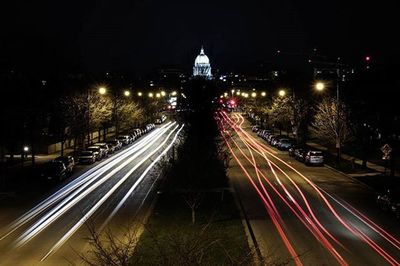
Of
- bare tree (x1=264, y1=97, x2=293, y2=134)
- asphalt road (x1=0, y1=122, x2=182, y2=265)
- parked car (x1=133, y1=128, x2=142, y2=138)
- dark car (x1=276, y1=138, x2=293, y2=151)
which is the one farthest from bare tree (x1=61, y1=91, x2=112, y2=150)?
bare tree (x1=264, y1=97, x2=293, y2=134)

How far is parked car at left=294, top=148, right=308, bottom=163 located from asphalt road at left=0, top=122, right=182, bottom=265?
14071 mm

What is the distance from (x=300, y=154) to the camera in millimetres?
53250

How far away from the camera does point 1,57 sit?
250 feet

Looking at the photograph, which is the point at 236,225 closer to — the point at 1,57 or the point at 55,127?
the point at 55,127

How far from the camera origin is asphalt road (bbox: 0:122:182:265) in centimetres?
2061

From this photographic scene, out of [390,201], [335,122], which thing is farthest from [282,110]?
[390,201]

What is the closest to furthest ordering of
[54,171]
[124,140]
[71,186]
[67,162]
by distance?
[71,186]
[54,171]
[67,162]
[124,140]

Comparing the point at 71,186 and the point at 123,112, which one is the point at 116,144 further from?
the point at 71,186

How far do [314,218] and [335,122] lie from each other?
A: 24838 millimetres

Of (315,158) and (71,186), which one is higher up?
(315,158)

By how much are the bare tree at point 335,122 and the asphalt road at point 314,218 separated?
11.7 feet

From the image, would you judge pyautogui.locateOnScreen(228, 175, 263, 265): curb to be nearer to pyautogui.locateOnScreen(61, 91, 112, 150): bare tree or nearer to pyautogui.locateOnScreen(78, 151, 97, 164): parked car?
pyautogui.locateOnScreen(78, 151, 97, 164): parked car

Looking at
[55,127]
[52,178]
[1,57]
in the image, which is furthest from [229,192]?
[1,57]

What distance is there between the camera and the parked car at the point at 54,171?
38531mm
